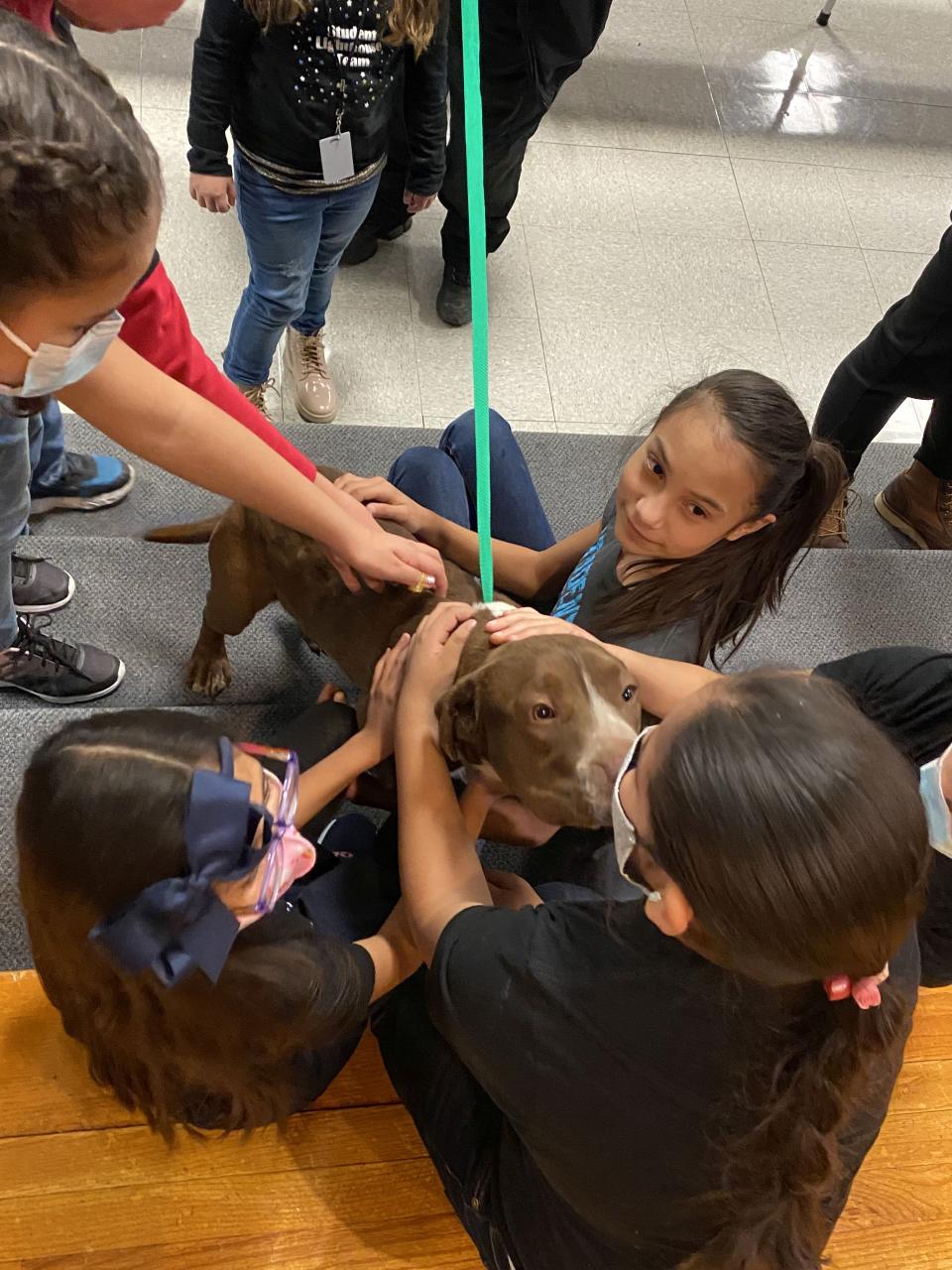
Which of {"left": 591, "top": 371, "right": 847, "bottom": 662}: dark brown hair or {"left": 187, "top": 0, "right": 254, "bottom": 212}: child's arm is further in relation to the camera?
{"left": 187, "top": 0, "right": 254, "bottom": 212}: child's arm

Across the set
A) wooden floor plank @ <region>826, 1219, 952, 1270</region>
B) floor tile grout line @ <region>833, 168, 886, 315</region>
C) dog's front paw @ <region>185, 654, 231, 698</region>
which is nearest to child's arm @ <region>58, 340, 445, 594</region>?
dog's front paw @ <region>185, 654, 231, 698</region>

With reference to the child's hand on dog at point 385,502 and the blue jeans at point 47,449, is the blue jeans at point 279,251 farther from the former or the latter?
the child's hand on dog at point 385,502

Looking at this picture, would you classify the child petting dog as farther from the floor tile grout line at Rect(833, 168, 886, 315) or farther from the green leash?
the floor tile grout line at Rect(833, 168, 886, 315)

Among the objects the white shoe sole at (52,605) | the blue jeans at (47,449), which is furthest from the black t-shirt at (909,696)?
the blue jeans at (47,449)

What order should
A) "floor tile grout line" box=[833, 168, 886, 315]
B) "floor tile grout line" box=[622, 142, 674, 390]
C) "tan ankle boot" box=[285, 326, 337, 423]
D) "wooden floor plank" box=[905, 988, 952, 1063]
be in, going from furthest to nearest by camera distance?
"floor tile grout line" box=[833, 168, 886, 315]
"floor tile grout line" box=[622, 142, 674, 390]
"tan ankle boot" box=[285, 326, 337, 423]
"wooden floor plank" box=[905, 988, 952, 1063]

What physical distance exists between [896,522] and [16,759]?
9.00ft

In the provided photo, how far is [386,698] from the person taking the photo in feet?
5.83

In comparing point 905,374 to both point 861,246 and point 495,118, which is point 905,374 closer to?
point 495,118

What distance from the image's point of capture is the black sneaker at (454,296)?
12.3 ft

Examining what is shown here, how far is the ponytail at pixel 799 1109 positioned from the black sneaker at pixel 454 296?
3143 mm

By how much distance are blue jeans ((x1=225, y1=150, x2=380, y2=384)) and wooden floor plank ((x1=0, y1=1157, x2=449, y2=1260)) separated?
7.15 ft

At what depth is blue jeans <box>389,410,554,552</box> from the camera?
2.27 metres

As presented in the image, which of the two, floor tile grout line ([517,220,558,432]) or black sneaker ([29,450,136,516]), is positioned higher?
floor tile grout line ([517,220,558,432])

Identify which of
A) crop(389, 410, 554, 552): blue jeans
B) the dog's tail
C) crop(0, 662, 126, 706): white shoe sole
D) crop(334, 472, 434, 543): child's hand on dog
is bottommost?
crop(0, 662, 126, 706): white shoe sole
